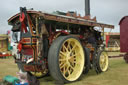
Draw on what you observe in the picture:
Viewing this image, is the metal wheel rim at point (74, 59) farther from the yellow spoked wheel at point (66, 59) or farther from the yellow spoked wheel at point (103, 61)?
the yellow spoked wheel at point (103, 61)

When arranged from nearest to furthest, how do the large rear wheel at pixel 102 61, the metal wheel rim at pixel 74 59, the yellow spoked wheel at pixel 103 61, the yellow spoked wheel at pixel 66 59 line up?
the yellow spoked wheel at pixel 66 59 → the metal wheel rim at pixel 74 59 → the large rear wheel at pixel 102 61 → the yellow spoked wheel at pixel 103 61

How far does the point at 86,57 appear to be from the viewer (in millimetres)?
6520

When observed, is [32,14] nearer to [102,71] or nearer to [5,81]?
[5,81]

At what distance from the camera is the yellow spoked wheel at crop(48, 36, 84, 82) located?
16.6 ft

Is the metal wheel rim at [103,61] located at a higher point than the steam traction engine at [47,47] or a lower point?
lower

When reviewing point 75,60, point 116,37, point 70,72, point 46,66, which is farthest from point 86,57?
point 116,37

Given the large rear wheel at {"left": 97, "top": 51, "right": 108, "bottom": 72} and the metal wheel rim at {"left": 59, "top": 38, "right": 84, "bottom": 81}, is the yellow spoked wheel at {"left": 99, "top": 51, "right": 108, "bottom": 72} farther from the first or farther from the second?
the metal wheel rim at {"left": 59, "top": 38, "right": 84, "bottom": 81}

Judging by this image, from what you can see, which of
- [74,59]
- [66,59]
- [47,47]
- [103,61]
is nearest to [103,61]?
[103,61]

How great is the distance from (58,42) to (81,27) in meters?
2.74

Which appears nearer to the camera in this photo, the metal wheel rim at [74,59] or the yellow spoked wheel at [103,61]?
the metal wheel rim at [74,59]

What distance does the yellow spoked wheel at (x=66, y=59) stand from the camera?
5073 mm

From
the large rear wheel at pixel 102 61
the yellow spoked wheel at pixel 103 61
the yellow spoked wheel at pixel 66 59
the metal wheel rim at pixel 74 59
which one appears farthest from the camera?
the yellow spoked wheel at pixel 103 61

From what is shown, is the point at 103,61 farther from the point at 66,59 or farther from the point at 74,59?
the point at 66,59

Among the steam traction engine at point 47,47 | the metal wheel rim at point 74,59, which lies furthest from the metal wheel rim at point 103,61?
the metal wheel rim at point 74,59
